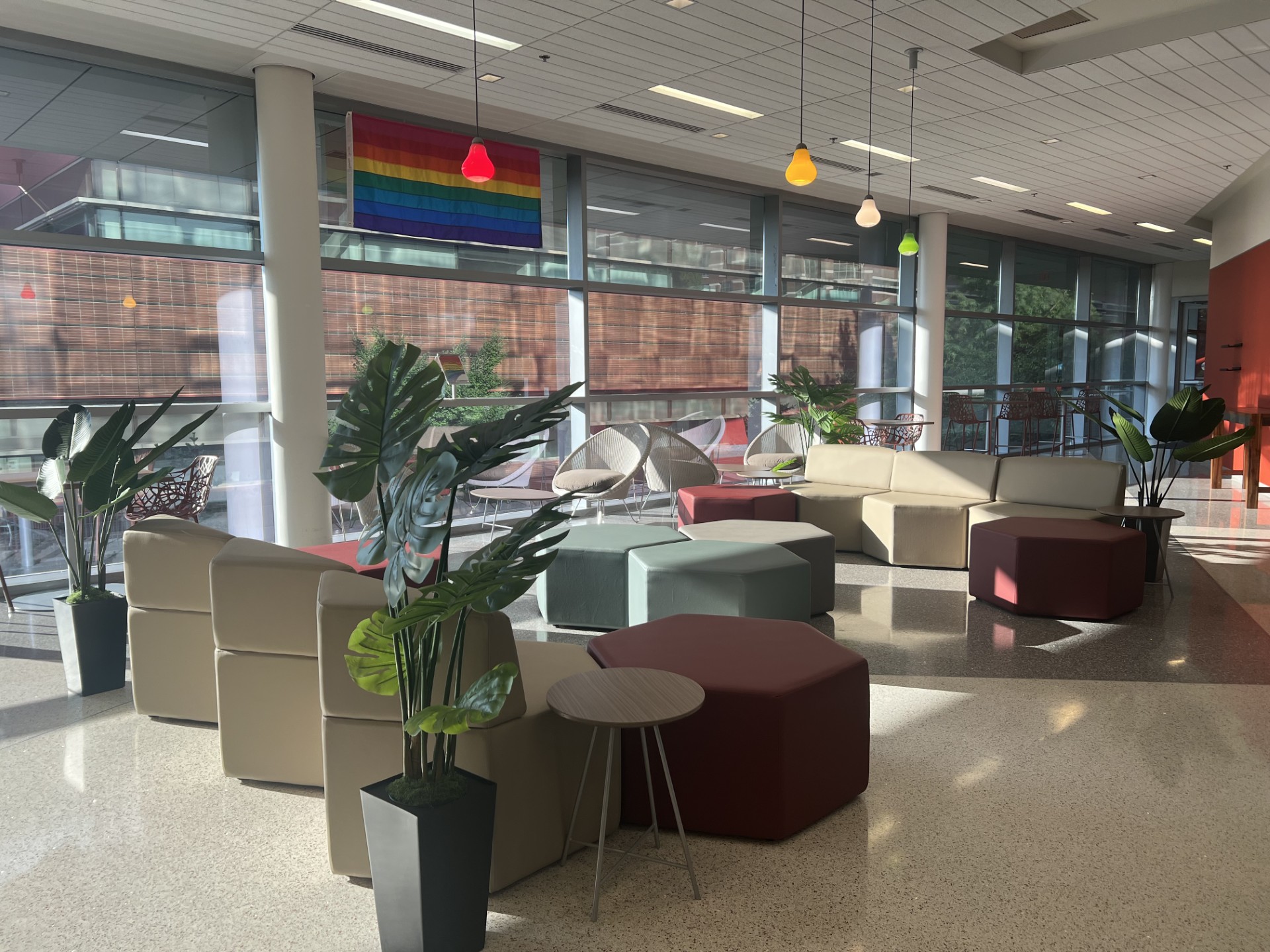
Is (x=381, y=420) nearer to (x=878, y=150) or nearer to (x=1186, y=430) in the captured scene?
(x=1186, y=430)

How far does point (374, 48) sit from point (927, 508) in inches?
189

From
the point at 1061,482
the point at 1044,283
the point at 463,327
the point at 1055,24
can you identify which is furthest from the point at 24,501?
the point at 1044,283

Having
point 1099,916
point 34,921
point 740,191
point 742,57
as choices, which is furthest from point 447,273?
point 1099,916

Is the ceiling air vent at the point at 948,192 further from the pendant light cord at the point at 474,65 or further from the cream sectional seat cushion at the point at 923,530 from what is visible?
the pendant light cord at the point at 474,65

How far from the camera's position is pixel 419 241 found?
25.4ft

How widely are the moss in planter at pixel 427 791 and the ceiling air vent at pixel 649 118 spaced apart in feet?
20.4

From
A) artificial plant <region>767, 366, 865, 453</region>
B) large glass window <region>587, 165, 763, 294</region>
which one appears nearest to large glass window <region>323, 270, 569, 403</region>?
large glass window <region>587, 165, 763, 294</region>

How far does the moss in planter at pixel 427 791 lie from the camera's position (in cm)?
224

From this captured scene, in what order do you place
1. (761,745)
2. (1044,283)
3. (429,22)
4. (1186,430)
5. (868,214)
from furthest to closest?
(1044,283) → (868,214) → (1186,430) → (429,22) → (761,745)

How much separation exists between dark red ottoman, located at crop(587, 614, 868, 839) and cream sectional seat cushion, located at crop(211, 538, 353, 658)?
105 cm

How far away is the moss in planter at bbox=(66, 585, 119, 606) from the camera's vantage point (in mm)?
4359

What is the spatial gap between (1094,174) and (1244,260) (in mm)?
2960

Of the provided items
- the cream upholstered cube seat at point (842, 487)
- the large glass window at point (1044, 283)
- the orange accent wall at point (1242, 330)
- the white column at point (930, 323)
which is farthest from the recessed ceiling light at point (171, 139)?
the large glass window at point (1044, 283)

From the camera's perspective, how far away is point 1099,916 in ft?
8.16
